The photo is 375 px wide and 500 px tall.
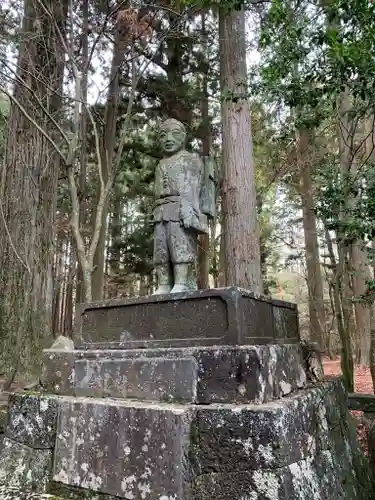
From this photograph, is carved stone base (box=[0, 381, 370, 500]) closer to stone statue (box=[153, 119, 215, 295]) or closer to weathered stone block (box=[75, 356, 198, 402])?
weathered stone block (box=[75, 356, 198, 402])

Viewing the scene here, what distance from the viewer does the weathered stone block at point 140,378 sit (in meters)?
2.14

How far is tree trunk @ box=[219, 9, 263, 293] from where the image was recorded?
5.45 m

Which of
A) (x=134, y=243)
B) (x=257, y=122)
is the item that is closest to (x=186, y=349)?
(x=134, y=243)

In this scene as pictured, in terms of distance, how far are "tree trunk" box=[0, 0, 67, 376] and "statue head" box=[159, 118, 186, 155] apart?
11.1 ft

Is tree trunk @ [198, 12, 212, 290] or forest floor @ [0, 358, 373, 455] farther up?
tree trunk @ [198, 12, 212, 290]

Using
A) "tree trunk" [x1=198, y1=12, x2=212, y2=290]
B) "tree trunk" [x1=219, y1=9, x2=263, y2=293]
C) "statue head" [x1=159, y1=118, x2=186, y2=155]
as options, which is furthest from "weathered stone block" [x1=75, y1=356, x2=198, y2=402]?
"tree trunk" [x1=198, y1=12, x2=212, y2=290]

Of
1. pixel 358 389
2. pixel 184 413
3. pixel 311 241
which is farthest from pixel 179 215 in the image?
pixel 311 241

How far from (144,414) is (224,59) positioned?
5.58 meters

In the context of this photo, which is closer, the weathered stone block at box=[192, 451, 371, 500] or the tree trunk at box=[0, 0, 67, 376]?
Result: the weathered stone block at box=[192, 451, 371, 500]

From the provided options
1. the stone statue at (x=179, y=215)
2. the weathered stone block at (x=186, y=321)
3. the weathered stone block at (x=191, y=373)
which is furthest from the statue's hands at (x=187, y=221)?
the weathered stone block at (x=191, y=373)

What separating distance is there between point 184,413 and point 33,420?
110cm

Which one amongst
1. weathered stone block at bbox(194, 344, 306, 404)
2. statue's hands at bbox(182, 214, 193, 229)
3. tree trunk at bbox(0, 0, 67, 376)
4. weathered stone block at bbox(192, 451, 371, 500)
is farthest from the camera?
tree trunk at bbox(0, 0, 67, 376)

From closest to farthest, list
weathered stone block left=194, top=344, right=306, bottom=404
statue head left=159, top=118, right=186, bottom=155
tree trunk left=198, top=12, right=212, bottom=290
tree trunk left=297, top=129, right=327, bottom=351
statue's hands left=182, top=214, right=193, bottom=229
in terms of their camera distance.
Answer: weathered stone block left=194, top=344, right=306, bottom=404
statue's hands left=182, top=214, right=193, bottom=229
statue head left=159, top=118, right=186, bottom=155
tree trunk left=198, top=12, right=212, bottom=290
tree trunk left=297, top=129, right=327, bottom=351

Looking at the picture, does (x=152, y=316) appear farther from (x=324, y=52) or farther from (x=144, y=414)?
(x=324, y=52)
